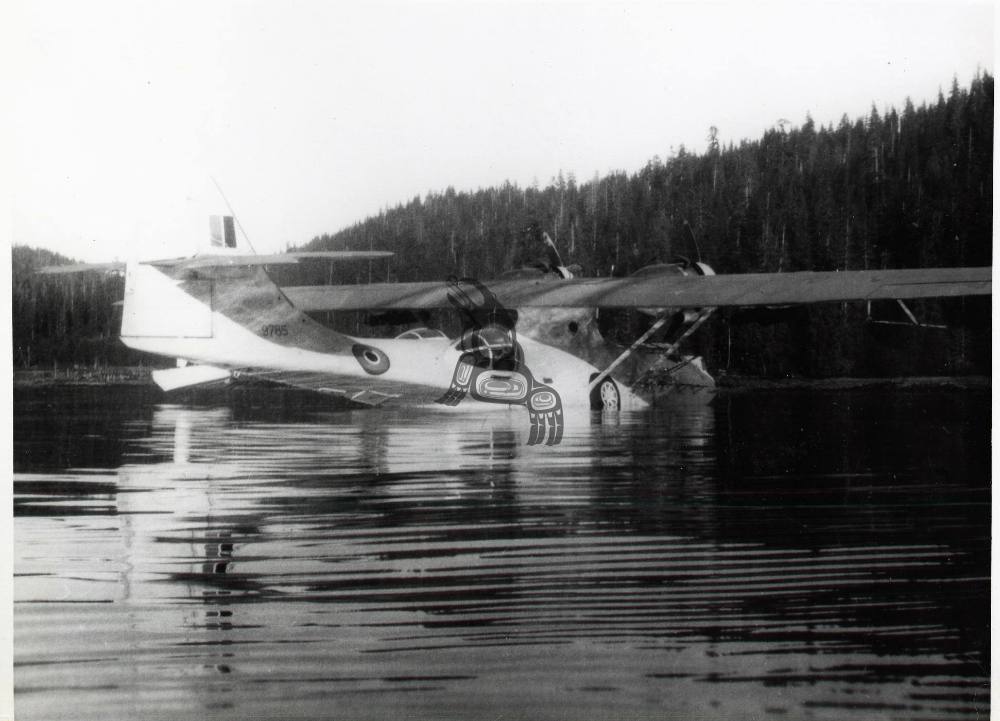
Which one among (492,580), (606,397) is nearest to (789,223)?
(606,397)

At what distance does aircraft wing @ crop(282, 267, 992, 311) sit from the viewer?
8648 millimetres

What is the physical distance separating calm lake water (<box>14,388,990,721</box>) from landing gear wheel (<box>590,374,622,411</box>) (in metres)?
2.26

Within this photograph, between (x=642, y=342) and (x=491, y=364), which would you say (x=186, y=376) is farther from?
(x=642, y=342)

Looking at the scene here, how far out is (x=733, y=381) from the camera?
10648mm

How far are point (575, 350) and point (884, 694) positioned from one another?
5.89 metres

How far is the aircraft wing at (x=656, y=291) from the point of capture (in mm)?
8648

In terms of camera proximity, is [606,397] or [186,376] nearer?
[186,376]

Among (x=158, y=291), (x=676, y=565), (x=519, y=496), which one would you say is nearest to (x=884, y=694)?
(x=676, y=565)

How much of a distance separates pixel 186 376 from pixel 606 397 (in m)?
4.36

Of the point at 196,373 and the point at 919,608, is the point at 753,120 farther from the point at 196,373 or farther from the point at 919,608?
the point at 196,373

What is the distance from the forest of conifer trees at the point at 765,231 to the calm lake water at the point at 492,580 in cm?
68

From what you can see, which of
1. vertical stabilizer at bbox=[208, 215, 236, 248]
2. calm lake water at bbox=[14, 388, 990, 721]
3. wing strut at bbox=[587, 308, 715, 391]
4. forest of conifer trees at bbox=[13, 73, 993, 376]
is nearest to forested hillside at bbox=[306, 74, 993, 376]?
forest of conifer trees at bbox=[13, 73, 993, 376]

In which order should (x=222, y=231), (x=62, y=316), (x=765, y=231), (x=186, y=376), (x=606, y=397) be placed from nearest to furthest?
(x=62, y=316) → (x=222, y=231) → (x=186, y=376) → (x=606, y=397) → (x=765, y=231)

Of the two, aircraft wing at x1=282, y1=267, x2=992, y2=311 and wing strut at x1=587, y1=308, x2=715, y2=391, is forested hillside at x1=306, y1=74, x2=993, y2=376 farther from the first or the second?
wing strut at x1=587, y1=308, x2=715, y2=391
